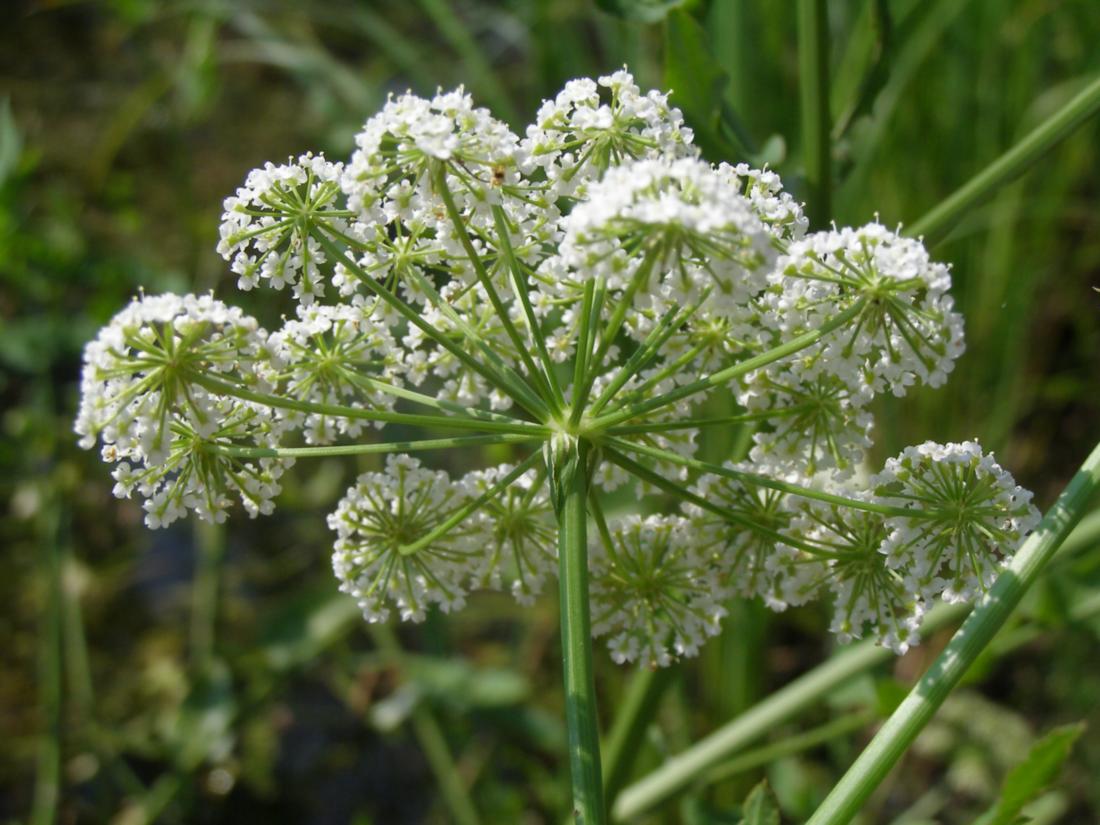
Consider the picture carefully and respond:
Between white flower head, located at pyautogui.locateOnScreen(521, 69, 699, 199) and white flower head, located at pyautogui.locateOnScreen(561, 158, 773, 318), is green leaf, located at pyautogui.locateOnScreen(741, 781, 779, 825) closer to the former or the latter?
white flower head, located at pyautogui.locateOnScreen(561, 158, 773, 318)

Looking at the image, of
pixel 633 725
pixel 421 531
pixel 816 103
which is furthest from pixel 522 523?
pixel 816 103

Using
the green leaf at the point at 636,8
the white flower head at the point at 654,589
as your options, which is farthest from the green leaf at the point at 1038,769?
the green leaf at the point at 636,8

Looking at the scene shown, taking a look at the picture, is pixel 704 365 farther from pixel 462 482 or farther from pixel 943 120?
pixel 943 120

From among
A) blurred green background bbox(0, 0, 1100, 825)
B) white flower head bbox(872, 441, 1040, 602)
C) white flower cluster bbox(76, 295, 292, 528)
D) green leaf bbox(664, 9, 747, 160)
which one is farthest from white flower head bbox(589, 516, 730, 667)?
blurred green background bbox(0, 0, 1100, 825)

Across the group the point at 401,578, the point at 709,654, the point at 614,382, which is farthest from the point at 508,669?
the point at 614,382

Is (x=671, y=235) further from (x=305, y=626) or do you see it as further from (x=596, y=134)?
(x=305, y=626)
